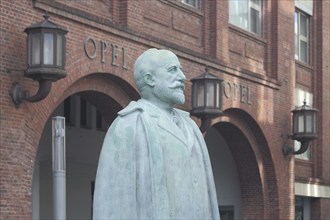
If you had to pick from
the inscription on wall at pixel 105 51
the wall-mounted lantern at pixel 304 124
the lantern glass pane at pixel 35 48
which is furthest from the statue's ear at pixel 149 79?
the wall-mounted lantern at pixel 304 124

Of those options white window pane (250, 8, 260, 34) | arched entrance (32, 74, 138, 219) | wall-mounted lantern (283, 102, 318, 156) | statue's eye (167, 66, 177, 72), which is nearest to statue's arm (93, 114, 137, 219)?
statue's eye (167, 66, 177, 72)

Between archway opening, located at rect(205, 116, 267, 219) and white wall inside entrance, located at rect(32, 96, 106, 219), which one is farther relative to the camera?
archway opening, located at rect(205, 116, 267, 219)

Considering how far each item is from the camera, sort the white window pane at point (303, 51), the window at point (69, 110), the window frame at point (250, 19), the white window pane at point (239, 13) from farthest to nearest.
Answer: the white window pane at point (303, 51) → the window frame at point (250, 19) → the white window pane at point (239, 13) → the window at point (69, 110)

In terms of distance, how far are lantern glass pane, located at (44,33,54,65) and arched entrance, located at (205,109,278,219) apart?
28.2ft

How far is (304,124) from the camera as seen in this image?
2358 cm

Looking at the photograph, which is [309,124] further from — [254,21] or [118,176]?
[118,176]

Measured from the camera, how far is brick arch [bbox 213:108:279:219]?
22938mm

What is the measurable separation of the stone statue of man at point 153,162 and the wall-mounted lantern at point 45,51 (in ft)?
27.0

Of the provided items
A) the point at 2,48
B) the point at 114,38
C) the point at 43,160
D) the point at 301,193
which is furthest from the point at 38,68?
the point at 301,193

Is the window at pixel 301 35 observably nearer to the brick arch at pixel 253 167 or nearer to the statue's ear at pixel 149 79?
the brick arch at pixel 253 167

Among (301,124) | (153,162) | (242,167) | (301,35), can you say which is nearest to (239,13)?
(301,124)

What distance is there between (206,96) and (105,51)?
253 centimetres

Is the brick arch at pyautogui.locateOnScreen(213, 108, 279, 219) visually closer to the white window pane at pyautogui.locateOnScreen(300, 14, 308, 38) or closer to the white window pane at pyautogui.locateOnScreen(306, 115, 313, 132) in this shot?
the white window pane at pyautogui.locateOnScreen(306, 115, 313, 132)

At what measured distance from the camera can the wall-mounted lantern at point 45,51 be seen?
1361cm
